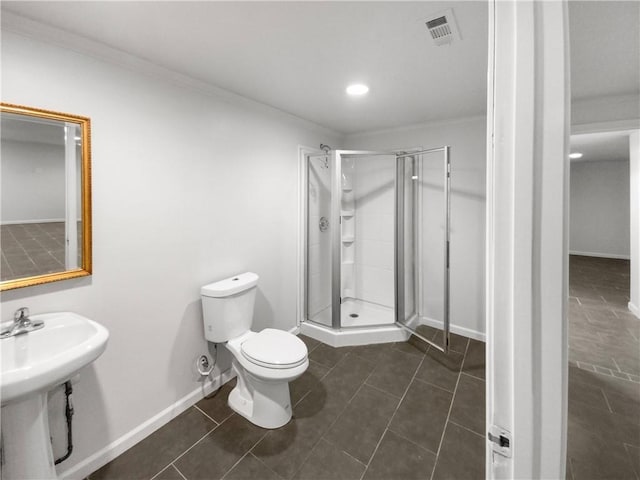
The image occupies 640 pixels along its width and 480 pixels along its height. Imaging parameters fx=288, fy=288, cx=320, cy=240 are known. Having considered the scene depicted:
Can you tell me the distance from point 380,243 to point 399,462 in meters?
2.21

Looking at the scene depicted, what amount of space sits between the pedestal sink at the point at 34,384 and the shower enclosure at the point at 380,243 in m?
2.02

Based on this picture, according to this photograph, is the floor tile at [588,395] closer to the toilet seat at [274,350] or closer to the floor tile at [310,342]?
the toilet seat at [274,350]

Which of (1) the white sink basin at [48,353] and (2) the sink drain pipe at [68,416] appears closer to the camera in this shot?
(1) the white sink basin at [48,353]

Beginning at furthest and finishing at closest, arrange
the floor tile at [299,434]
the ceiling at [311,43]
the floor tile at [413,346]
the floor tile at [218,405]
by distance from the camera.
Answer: the floor tile at [413,346] → the floor tile at [218,405] → the floor tile at [299,434] → the ceiling at [311,43]

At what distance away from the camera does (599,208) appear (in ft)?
2.21

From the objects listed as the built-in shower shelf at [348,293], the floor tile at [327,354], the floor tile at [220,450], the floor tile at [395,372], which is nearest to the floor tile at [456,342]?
the floor tile at [395,372]

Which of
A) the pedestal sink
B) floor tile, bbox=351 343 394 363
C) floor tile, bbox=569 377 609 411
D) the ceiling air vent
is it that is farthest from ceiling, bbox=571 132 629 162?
floor tile, bbox=351 343 394 363

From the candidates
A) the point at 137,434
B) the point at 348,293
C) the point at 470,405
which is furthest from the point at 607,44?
the point at 348,293

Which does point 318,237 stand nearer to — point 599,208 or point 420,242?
point 420,242

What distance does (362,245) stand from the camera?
356cm

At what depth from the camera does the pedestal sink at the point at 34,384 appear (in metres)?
1.04

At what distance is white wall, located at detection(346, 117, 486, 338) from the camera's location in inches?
111

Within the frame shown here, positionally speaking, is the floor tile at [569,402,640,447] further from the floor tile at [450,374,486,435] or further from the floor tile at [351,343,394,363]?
the floor tile at [351,343,394,363]

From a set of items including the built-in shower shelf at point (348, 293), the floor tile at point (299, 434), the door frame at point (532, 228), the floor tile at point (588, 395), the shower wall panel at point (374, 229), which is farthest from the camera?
the built-in shower shelf at point (348, 293)
